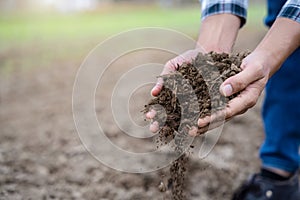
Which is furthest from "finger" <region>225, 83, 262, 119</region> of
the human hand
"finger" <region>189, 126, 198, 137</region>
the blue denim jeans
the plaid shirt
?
the blue denim jeans

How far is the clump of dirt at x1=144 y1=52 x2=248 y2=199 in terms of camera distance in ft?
4.71

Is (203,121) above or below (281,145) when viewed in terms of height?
above

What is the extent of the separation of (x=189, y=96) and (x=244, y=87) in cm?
19

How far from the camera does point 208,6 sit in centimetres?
180

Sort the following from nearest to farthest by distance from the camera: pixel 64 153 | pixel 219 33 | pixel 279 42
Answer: pixel 279 42 < pixel 219 33 < pixel 64 153

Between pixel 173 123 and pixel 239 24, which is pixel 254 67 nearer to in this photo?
pixel 173 123

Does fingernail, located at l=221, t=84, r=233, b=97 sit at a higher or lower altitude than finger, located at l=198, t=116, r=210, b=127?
higher

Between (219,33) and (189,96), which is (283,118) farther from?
(189,96)

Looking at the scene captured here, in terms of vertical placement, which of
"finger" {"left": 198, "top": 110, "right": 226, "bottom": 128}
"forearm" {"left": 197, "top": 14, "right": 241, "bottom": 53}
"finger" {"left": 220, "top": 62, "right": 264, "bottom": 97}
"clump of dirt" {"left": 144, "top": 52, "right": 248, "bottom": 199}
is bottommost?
"finger" {"left": 198, "top": 110, "right": 226, "bottom": 128}

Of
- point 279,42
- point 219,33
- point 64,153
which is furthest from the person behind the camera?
point 64,153

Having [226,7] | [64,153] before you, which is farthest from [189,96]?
[64,153]

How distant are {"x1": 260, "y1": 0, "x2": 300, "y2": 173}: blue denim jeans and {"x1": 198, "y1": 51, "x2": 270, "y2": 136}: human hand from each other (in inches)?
25.1

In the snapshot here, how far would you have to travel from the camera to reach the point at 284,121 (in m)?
2.09

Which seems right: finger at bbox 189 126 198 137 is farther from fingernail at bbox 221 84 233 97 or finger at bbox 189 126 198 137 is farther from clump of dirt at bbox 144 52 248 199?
fingernail at bbox 221 84 233 97
